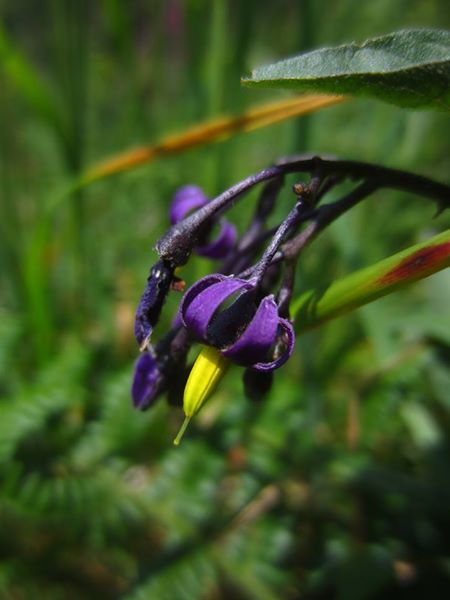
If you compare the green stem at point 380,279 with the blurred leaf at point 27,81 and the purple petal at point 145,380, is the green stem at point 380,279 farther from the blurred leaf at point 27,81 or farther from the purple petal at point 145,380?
the blurred leaf at point 27,81

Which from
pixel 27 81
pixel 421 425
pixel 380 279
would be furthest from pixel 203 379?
pixel 27 81

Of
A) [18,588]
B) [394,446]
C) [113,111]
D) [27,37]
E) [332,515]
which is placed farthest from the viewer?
[27,37]

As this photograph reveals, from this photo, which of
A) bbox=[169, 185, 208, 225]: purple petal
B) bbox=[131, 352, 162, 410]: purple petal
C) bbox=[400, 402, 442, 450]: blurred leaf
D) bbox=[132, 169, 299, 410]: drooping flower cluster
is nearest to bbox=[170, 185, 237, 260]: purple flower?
bbox=[169, 185, 208, 225]: purple petal

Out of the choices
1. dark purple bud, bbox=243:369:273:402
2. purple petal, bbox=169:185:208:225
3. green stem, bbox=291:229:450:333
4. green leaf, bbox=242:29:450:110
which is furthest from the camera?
purple petal, bbox=169:185:208:225

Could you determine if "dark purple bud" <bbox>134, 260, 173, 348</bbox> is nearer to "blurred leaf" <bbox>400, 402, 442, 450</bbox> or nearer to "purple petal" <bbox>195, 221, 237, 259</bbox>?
"purple petal" <bbox>195, 221, 237, 259</bbox>

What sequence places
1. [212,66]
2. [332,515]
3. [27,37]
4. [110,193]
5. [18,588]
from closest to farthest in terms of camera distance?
[18,588], [332,515], [212,66], [110,193], [27,37]

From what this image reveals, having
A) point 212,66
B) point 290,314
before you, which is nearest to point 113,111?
point 212,66

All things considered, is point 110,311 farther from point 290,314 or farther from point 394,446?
point 290,314
